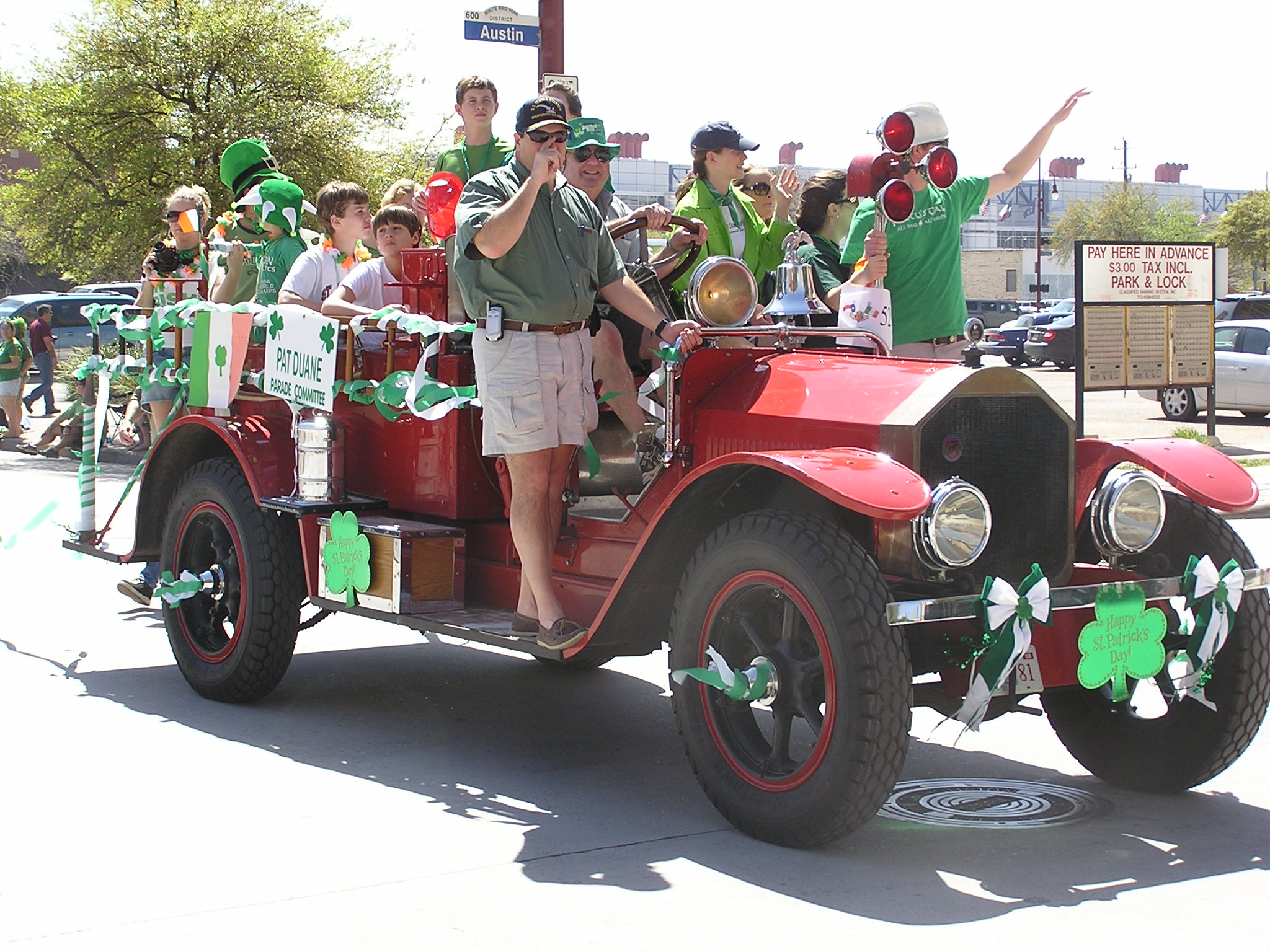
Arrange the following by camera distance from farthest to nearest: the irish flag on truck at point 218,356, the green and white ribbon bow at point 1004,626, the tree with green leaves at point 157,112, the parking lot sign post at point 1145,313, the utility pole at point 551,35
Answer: the tree with green leaves at point 157,112
the parking lot sign post at point 1145,313
the utility pole at point 551,35
the irish flag on truck at point 218,356
the green and white ribbon bow at point 1004,626

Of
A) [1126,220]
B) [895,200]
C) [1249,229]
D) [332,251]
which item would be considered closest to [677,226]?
[895,200]

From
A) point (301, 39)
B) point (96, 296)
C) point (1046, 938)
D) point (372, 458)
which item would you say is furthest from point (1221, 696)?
point (96, 296)

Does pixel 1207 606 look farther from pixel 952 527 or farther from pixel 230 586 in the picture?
pixel 230 586

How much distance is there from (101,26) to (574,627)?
15.7 m

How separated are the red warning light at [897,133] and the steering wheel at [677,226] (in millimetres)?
766

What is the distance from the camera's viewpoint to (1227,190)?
343ft

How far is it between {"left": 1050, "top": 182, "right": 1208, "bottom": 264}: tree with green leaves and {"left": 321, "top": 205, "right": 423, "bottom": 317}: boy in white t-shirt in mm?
62593

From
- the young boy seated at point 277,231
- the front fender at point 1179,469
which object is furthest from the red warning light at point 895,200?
the young boy seated at point 277,231

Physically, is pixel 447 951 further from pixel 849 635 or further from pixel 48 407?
pixel 48 407

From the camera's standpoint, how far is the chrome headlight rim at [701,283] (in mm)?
4613

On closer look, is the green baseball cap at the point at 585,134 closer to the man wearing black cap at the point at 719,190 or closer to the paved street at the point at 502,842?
the man wearing black cap at the point at 719,190

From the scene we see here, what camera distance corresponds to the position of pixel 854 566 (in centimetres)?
379

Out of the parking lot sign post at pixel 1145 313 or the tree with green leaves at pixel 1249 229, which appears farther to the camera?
the tree with green leaves at pixel 1249 229

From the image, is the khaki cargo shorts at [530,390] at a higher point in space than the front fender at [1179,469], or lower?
higher
